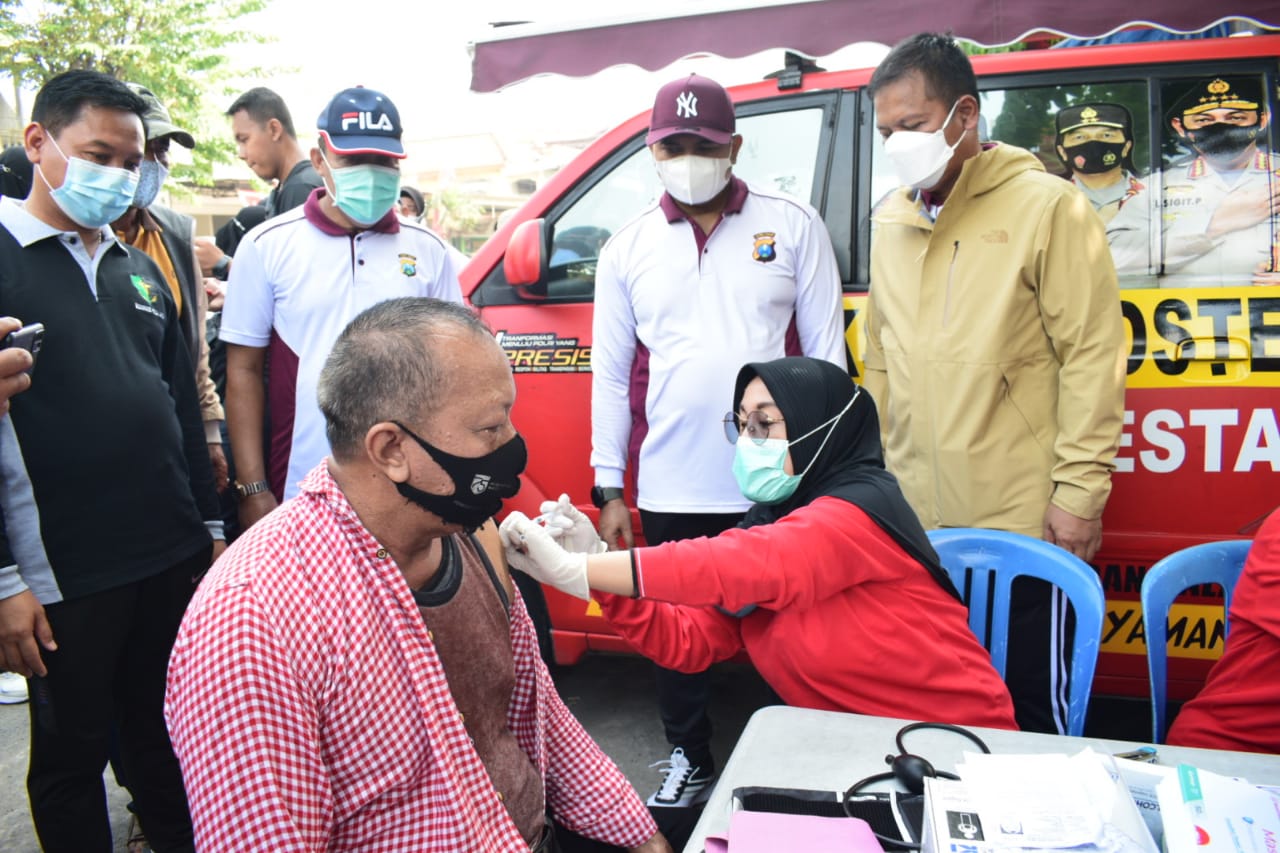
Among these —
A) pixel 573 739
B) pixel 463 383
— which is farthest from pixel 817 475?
pixel 463 383

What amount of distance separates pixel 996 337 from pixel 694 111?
1.05 meters

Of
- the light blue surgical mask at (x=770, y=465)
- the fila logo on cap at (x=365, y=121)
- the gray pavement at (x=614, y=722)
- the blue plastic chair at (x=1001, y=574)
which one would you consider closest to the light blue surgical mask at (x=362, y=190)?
the fila logo on cap at (x=365, y=121)

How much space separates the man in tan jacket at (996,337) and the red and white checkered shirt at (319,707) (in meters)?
1.50

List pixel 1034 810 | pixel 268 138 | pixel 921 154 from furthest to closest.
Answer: pixel 268 138 < pixel 921 154 < pixel 1034 810

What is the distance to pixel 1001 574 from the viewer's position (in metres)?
2.25

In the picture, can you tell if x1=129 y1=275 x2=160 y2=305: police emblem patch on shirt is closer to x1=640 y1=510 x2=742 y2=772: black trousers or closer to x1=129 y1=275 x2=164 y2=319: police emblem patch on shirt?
x1=129 y1=275 x2=164 y2=319: police emblem patch on shirt

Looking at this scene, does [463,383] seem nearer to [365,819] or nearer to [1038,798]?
[365,819]

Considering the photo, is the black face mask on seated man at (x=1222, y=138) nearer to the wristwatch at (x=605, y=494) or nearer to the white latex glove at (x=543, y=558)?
the wristwatch at (x=605, y=494)

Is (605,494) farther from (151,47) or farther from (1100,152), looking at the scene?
(151,47)

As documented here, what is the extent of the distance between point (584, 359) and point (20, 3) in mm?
15241

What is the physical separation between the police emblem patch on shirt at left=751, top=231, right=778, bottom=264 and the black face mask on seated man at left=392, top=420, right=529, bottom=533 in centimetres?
141

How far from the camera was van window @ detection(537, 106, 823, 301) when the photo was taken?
10.2 feet

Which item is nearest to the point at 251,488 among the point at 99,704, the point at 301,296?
the point at 301,296

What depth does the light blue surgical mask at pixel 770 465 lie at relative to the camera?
2.14 meters
